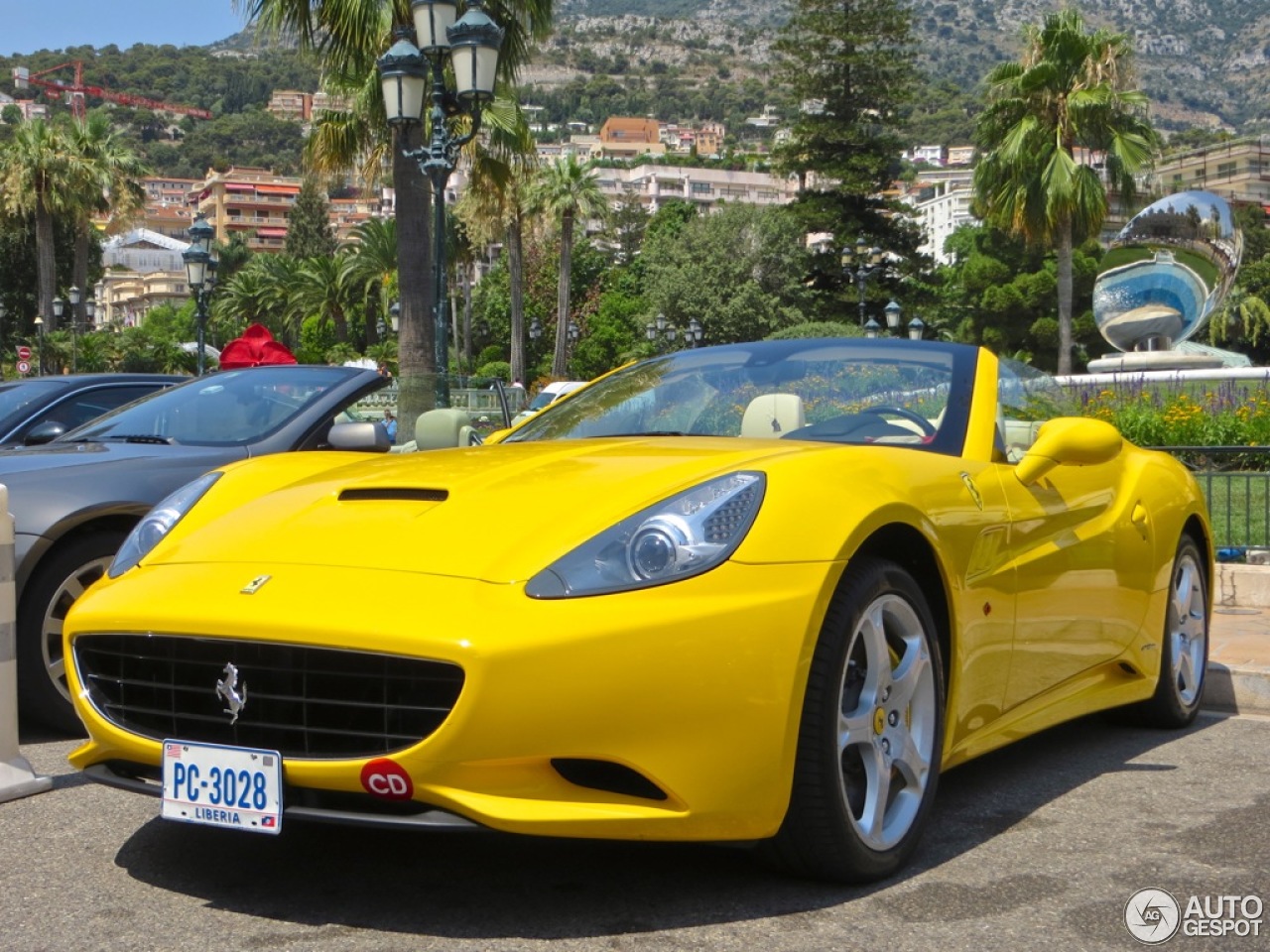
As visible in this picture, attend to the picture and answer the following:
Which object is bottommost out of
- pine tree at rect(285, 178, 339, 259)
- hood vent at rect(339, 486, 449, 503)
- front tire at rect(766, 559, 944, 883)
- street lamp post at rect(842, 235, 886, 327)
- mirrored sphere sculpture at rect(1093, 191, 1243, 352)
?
front tire at rect(766, 559, 944, 883)

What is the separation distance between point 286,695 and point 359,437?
2.67m

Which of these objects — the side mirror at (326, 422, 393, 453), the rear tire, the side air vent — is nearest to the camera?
the side air vent

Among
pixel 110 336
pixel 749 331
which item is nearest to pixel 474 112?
pixel 749 331

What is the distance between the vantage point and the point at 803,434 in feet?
14.1

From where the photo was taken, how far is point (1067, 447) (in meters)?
4.29

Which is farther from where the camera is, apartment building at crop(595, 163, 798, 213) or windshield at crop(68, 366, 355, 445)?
apartment building at crop(595, 163, 798, 213)

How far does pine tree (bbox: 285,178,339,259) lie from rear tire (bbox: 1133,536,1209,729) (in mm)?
120849

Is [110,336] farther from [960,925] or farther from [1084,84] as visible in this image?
[960,925]

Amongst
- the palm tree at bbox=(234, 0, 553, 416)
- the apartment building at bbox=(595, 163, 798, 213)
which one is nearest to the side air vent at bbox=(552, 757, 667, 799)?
the palm tree at bbox=(234, 0, 553, 416)

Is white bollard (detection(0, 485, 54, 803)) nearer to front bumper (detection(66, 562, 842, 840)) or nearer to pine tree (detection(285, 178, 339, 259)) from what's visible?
front bumper (detection(66, 562, 842, 840))

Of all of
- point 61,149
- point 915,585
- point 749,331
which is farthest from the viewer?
point 749,331

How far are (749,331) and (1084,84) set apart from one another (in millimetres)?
25263

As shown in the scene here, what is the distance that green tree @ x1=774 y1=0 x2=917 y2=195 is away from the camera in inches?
2248
